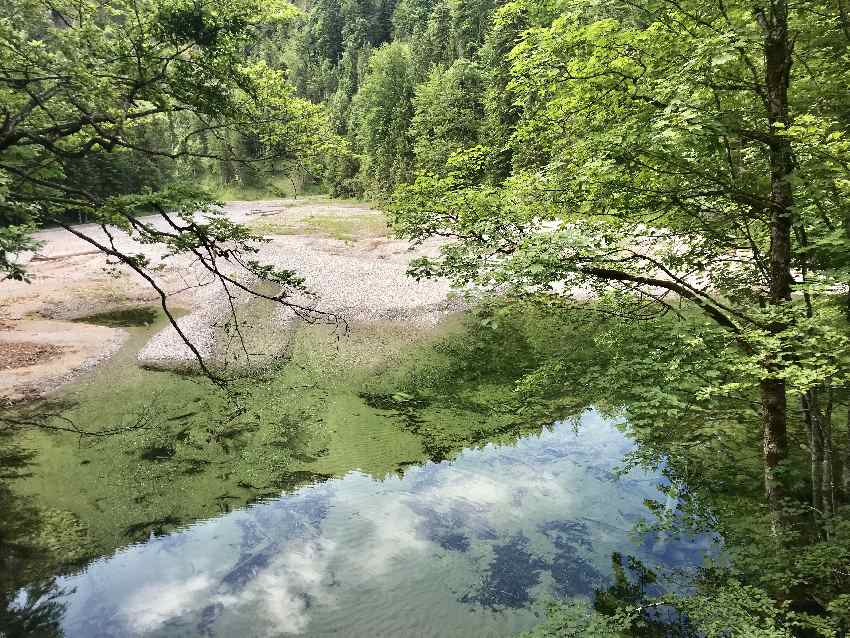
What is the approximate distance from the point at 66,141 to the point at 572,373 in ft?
30.9

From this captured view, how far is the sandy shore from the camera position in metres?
21.1

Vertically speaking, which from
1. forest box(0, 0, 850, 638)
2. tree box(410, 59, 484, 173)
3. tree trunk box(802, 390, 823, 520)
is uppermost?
tree box(410, 59, 484, 173)

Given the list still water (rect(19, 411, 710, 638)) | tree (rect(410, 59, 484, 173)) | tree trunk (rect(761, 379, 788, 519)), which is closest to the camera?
tree trunk (rect(761, 379, 788, 519))

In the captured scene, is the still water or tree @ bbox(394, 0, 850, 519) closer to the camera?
tree @ bbox(394, 0, 850, 519)

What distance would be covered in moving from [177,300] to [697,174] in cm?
2817

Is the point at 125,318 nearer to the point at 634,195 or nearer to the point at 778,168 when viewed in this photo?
the point at 634,195

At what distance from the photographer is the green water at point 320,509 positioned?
8.67 meters

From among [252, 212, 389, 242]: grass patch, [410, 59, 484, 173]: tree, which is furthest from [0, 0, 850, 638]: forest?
[410, 59, 484, 173]: tree

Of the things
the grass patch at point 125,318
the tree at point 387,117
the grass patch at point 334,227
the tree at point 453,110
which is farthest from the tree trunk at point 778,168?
the tree at point 387,117

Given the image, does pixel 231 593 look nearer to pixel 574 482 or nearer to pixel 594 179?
pixel 574 482

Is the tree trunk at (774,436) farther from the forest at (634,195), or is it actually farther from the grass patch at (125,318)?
the grass patch at (125,318)

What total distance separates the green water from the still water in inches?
1.4

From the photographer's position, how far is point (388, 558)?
381 inches

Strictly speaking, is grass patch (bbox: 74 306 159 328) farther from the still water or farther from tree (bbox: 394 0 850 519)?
tree (bbox: 394 0 850 519)
